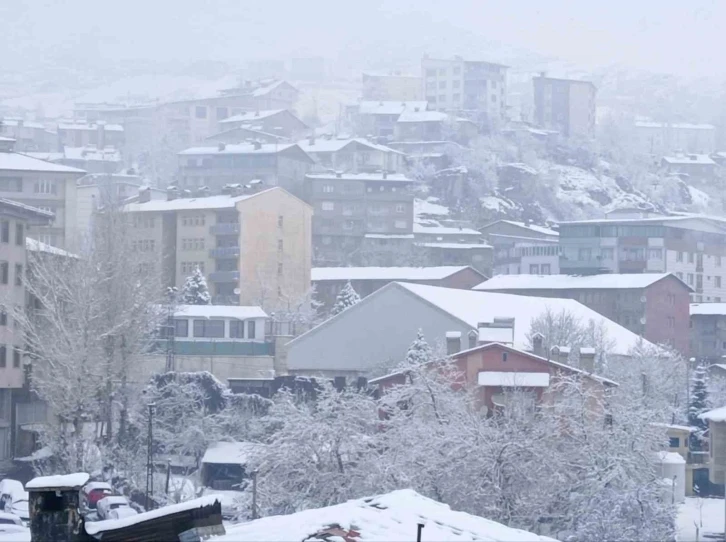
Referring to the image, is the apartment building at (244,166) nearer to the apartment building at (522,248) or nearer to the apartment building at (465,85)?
the apartment building at (522,248)

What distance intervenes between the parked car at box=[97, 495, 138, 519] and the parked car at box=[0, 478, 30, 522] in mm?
1383

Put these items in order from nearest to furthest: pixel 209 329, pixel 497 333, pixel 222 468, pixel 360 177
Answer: pixel 222 468 → pixel 497 333 → pixel 209 329 → pixel 360 177

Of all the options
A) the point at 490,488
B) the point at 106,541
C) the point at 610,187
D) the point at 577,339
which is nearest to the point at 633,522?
the point at 490,488

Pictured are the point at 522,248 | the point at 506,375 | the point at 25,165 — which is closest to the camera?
the point at 506,375

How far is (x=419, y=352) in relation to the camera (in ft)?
120

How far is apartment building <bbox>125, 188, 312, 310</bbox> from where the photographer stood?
60594 mm

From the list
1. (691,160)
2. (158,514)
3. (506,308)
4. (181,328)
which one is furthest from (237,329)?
(691,160)

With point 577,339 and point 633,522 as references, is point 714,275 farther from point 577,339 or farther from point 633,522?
point 633,522

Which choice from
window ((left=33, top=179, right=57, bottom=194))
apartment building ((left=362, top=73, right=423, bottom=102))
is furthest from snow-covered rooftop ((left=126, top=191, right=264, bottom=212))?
apartment building ((left=362, top=73, right=423, bottom=102))

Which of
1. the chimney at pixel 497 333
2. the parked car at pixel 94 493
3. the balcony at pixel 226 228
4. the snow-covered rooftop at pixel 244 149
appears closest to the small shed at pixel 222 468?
the parked car at pixel 94 493

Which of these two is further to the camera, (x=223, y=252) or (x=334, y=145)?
(x=334, y=145)

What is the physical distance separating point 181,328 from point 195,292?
7.58 metres

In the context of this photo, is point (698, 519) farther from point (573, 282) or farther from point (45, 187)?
point (45, 187)

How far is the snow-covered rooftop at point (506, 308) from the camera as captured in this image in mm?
41031
